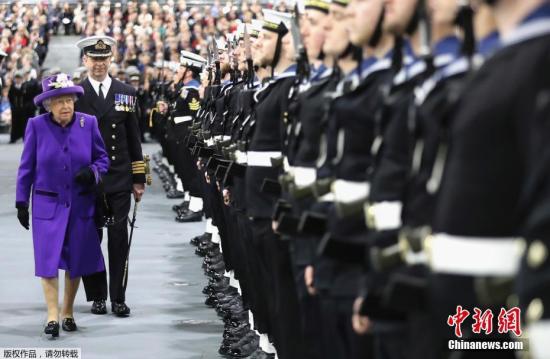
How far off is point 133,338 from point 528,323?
Result: 5817 millimetres

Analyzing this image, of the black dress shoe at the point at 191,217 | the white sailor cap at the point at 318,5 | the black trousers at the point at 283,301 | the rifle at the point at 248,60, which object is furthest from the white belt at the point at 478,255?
the black dress shoe at the point at 191,217

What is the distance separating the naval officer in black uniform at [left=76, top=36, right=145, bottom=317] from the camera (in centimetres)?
907

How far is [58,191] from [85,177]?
0.19 m

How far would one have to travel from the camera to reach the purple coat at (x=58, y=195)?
8.23m

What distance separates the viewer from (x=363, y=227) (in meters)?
4.20

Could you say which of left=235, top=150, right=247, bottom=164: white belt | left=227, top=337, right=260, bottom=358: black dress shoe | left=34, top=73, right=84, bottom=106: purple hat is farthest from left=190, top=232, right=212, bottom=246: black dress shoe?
left=227, top=337, right=260, bottom=358: black dress shoe

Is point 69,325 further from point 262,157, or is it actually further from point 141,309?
point 262,157

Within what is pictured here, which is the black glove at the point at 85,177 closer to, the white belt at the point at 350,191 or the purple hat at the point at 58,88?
the purple hat at the point at 58,88

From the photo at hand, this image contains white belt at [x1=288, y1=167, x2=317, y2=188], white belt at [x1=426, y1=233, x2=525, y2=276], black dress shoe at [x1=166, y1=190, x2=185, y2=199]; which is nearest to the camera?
white belt at [x1=426, y1=233, x2=525, y2=276]

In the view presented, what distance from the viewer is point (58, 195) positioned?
829 cm

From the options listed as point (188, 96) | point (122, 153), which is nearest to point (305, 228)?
point (122, 153)

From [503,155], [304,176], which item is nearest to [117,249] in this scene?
[304,176]

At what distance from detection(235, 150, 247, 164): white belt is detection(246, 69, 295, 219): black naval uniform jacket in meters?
0.91

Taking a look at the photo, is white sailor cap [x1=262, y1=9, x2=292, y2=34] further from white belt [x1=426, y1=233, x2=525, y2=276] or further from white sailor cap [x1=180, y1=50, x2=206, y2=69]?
white sailor cap [x1=180, y1=50, x2=206, y2=69]
